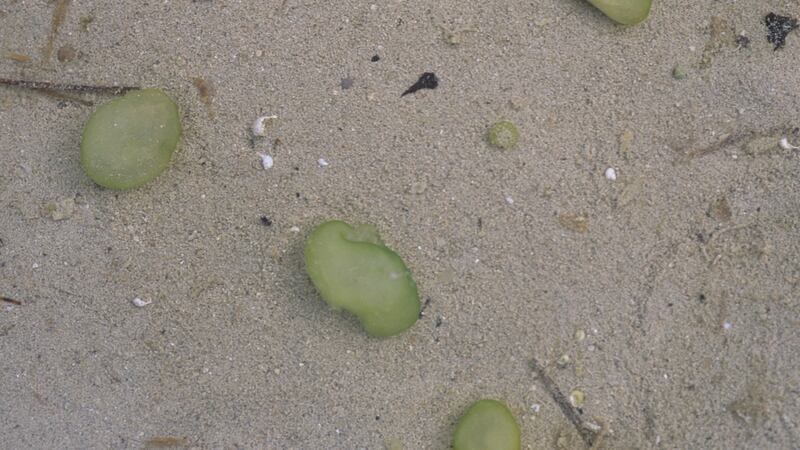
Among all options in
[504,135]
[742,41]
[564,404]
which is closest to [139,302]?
[504,135]

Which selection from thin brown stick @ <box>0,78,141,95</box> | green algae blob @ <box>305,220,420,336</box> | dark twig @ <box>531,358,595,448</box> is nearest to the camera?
green algae blob @ <box>305,220,420,336</box>

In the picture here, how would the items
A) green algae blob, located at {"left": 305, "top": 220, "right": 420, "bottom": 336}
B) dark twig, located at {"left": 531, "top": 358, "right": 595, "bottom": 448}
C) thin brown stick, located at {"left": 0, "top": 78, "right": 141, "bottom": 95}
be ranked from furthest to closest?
thin brown stick, located at {"left": 0, "top": 78, "right": 141, "bottom": 95}
dark twig, located at {"left": 531, "top": 358, "right": 595, "bottom": 448}
green algae blob, located at {"left": 305, "top": 220, "right": 420, "bottom": 336}

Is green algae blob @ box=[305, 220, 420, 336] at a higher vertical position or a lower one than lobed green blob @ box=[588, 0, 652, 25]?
lower

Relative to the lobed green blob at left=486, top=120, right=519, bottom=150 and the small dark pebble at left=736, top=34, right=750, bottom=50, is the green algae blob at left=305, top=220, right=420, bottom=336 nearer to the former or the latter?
the lobed green blob at left=486, top=120, right=519, bottom=150

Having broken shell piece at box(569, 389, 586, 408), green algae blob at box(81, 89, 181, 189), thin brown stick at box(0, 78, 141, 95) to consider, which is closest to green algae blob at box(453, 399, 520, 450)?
broken shell piece at box(569, 389, 586, 408)

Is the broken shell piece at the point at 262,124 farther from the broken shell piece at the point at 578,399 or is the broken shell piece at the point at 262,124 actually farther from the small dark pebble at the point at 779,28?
the small dark pebble at the point at 779,28

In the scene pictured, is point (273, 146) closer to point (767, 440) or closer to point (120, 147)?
point (120, 147)

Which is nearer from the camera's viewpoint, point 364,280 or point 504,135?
point 364,280

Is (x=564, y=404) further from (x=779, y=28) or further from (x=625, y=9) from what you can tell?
(x=779, y=28)
